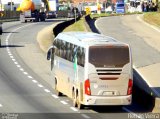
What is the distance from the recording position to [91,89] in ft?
74.7

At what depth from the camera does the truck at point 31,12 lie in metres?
99.8

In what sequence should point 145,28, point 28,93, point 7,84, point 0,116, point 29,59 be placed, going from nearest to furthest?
point 0,116, point 28,93, point 7,84, point 29,59, point 145,28

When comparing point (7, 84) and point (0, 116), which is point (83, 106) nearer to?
point (0, 116)

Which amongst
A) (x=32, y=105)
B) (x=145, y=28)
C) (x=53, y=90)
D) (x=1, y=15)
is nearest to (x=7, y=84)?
(x=53, y=90)

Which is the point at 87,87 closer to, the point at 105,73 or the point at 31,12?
the point at 105,73

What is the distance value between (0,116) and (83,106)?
3635mm

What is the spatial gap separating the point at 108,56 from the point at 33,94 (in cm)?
647

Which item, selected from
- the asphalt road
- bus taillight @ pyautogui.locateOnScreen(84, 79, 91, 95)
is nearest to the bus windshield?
bus taillight @ pyautogui.locateOnScreen(84, 79, 91, 95)

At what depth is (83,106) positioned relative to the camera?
23.9 meters

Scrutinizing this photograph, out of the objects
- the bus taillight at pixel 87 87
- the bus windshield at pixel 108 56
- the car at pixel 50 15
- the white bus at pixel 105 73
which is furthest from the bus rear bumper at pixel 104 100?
the car at pixel 50 15

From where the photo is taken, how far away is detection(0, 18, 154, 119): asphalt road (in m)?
22.8

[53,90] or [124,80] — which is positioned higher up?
[124,80]

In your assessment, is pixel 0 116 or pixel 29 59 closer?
pixel 0 116

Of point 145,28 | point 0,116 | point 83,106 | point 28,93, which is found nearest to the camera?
point 0,116
